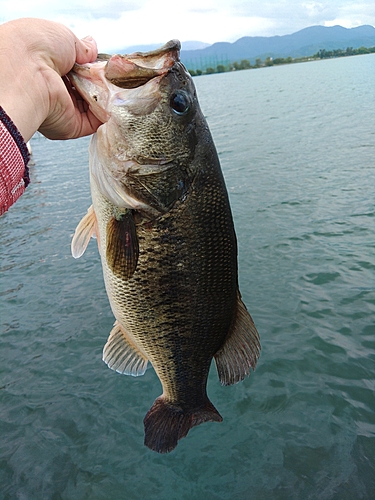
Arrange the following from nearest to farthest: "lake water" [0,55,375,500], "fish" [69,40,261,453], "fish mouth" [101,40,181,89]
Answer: "fish mouth" [101,40,181,89], "fish" [69,40,261,453], "lake water" [0,55,375,500]

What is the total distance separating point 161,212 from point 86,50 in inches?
34.5

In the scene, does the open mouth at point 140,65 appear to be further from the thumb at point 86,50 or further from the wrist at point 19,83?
the wrist at point 19,83

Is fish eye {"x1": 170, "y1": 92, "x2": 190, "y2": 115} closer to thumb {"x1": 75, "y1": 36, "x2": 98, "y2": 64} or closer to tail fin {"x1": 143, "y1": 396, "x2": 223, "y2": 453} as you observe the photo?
thumb {"x1": 75, "y1": 36, "x2": 98, "y2": 64}

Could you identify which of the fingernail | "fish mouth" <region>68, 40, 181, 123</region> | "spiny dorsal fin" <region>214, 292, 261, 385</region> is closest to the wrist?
"fish mouth" <region>68, 40, 181, 123</region>

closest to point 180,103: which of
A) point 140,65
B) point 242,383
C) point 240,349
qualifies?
point 140,65

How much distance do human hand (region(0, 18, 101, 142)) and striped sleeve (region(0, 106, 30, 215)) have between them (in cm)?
9

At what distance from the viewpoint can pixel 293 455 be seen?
426 centimetres

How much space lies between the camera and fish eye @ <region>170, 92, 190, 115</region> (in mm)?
2062

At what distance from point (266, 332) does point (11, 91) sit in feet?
16.8

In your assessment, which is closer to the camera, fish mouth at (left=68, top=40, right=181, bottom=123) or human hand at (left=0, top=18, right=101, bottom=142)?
human hand at (left=0, top=18, right=101, bottom=142)

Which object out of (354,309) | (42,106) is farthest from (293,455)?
(42,106)

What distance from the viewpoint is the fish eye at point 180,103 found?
206 centimetres

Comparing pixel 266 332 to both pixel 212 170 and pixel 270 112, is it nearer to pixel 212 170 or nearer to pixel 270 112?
pixel 212 170

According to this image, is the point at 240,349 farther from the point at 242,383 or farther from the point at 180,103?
the point at 242,383
